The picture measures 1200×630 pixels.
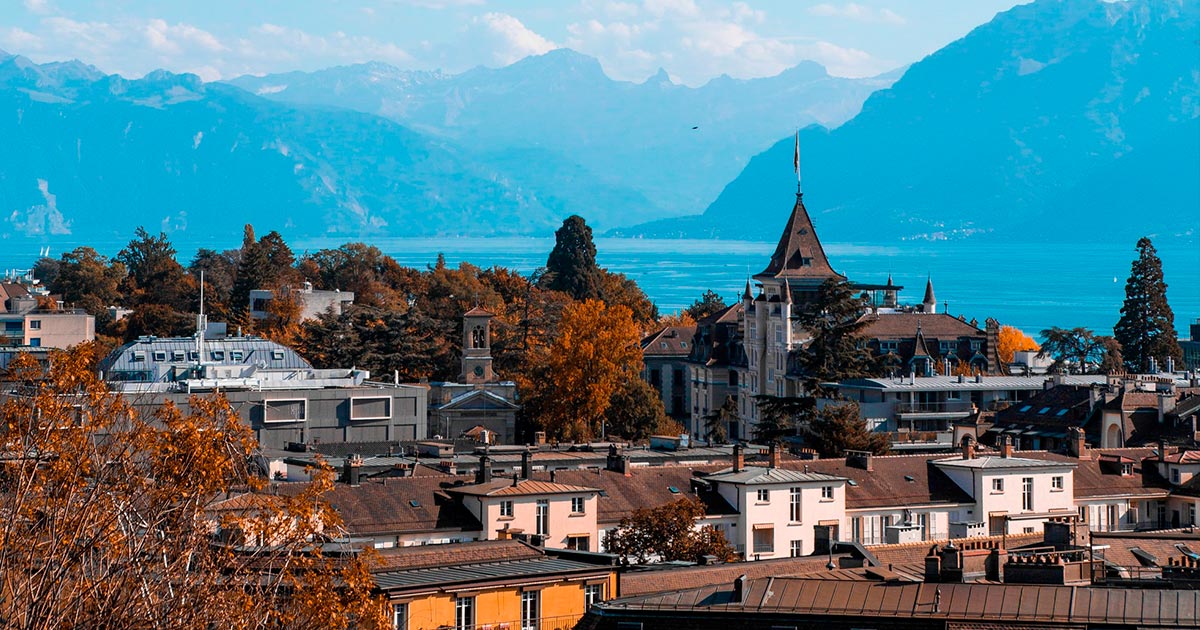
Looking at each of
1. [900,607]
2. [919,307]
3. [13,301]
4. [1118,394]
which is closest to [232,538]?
[900,607]

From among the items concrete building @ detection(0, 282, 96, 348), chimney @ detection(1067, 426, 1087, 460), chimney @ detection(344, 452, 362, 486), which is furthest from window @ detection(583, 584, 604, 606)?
concrete building @ detection(0, 282, 96, 348)

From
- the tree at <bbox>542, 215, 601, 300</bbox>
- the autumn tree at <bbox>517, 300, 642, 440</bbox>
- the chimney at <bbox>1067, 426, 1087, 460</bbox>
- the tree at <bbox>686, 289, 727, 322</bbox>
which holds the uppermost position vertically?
the tree at <bbox>542, 215, 601, 300</bbox>

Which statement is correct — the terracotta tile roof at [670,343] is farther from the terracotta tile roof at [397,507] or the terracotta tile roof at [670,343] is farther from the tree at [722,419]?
the terracotta tile roof at [397,507]

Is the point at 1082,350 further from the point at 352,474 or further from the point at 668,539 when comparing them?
the point at 668,539

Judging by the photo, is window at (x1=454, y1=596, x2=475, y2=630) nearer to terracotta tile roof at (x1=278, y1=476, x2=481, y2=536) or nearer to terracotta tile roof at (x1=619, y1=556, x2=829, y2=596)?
terracotta tile roof at (x1=619, y1=556, x2=829, y2=596)

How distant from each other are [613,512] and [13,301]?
78.9 meters

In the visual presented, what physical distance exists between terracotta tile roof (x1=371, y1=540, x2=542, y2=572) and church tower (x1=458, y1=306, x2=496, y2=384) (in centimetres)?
5467

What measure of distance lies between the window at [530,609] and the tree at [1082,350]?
67061 millimetres

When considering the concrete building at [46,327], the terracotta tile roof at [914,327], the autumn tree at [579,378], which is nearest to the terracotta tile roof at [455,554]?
the autumn tree at [579,378]

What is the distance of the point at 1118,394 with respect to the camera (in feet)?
215

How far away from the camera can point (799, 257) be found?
100312mm

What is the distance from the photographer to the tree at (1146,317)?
107 meters

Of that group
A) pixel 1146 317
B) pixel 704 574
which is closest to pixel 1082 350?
pixel 1146 317

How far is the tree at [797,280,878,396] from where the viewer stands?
83.6 metres
